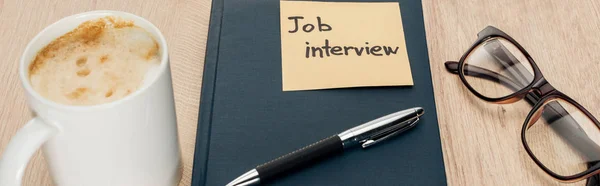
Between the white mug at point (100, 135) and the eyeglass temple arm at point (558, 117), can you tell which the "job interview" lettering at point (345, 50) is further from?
the white mug at point (100, 135)

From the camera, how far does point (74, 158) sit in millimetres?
438

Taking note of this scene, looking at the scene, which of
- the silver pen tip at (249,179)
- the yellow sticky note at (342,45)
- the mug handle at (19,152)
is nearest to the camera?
the mug handle at (19,152)

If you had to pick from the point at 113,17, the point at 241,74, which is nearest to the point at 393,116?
the point at 241,74

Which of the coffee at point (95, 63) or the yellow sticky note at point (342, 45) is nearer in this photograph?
the coffee at point (95, 63)

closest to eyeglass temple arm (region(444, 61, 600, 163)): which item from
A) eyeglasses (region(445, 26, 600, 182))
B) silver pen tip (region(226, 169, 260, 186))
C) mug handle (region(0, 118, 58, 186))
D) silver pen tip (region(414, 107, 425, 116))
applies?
eyeglasses (region(445, 26, 600, 182))

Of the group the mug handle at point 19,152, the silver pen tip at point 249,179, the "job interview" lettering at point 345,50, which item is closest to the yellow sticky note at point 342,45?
the "job interview" lettering at point 345,50

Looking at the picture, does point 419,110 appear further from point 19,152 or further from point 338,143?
point 19,152

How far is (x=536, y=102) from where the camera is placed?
2.16 feet

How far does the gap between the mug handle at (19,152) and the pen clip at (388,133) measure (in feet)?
0.92

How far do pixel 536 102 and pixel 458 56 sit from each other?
0.31ft

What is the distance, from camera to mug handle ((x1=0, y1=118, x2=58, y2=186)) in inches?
15.9

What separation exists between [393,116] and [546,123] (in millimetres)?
170

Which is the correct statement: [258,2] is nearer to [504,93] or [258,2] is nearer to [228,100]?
[228,100]

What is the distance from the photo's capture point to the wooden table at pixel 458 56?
0.61 m
